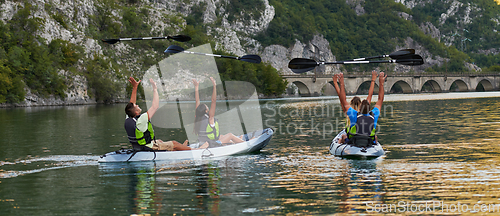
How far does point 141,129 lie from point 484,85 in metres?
164

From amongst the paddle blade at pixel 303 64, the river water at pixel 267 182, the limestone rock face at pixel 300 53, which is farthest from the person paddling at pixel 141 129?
the limestone rock face at pixel 300 53

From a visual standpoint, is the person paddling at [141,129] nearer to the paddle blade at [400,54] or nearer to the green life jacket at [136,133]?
the green life jacket at [136,133]

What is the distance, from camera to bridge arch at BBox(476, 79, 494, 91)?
154 m

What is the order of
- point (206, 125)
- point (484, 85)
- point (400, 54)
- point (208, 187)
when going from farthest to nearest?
point (484, 85) → point (400, 54) → point (206, 125) → point (208, 187)

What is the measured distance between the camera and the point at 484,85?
513 feet

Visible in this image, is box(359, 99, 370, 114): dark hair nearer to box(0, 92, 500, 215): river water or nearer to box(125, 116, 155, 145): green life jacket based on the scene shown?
box(0, 92, 500, 215): river water

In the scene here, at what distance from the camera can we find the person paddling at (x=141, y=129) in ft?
43.8

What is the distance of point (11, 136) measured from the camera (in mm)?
24875

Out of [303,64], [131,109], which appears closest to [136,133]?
[131,109]

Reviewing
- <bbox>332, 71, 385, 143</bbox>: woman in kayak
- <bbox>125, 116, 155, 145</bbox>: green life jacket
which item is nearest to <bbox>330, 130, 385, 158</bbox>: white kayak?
<bbox>332, 71, 385, 143</bbox>: woman in kayak

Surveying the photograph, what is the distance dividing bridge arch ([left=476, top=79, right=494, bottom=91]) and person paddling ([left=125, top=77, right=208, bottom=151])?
160m

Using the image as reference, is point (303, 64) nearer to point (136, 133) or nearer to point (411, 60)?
point (411, 60)

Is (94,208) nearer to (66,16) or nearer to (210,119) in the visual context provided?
(210,119)

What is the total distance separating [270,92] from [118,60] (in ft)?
126
